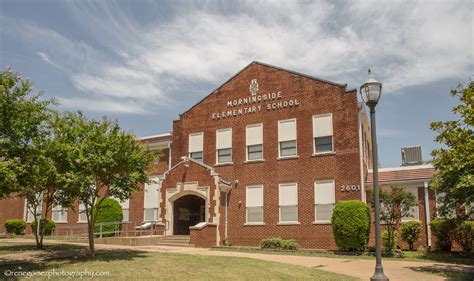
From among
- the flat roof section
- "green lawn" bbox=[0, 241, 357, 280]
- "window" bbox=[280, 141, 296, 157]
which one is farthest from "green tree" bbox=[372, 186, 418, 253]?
"green lawn" bbox=[0, 241, 357, 280]

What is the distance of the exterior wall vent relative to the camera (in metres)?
28.4

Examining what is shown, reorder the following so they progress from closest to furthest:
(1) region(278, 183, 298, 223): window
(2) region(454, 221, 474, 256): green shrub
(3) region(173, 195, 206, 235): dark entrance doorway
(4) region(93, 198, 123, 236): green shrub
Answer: (2) region(454, 221, 474, 256): green shrub, (1) region(278, 183, 298, 223): window, (3) region(173, 195, 206, 235): dark entrance doorway, (4) region(93, 198, 123, 236): green shrub

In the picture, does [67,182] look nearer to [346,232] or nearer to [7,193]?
[7,193]

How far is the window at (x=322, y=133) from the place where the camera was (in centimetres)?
2372

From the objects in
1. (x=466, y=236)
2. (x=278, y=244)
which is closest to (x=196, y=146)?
(x=278, y=244)

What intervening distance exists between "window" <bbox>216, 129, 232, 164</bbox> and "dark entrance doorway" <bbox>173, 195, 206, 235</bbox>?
3140 millimetres

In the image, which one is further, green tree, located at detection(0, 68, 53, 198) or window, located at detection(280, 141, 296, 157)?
window, located at detection(280, 141, 296, 157)

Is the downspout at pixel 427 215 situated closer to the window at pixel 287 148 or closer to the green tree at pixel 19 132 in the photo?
the window at pixel 287 148

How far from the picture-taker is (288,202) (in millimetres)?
24078

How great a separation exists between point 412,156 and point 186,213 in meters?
15.4

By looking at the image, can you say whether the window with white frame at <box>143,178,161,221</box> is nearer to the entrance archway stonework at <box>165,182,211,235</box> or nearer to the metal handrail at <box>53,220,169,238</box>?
the metal handrail at <box>53,220,169,238</box>

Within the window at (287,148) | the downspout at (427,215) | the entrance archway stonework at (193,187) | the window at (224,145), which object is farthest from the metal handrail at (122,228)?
the downspout at (427,215)

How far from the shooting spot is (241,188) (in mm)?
25469

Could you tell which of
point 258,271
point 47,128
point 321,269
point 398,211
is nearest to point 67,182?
point 47,128
